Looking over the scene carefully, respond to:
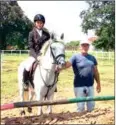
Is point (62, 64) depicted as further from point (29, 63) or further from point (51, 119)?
point (51, 119)

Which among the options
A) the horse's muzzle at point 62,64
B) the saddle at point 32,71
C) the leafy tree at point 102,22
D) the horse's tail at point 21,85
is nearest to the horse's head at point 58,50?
the horse's muzzle at point 62,64

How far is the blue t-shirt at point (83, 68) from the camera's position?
622cm

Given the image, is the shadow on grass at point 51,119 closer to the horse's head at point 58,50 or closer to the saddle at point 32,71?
the horse's head at point 58,50

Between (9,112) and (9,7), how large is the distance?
3555cm

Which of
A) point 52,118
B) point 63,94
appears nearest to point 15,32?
point 63,94

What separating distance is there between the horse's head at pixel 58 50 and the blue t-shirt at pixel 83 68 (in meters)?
0.34

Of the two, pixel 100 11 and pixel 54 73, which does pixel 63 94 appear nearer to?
pixel 54 73

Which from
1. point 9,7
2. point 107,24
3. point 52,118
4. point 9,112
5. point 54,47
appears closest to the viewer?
point 52,118

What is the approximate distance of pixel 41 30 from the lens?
7.15 m

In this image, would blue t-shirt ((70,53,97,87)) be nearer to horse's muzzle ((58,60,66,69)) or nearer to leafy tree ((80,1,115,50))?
horse's muzzle ((58,60,66,69))

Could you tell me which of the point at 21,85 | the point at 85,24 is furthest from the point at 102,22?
the point at 21,85

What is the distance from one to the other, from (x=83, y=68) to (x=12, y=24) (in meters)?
37.0

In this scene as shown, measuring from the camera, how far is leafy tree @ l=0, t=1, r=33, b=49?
40219mm

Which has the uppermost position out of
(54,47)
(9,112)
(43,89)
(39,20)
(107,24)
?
(107,24)
